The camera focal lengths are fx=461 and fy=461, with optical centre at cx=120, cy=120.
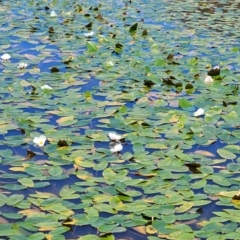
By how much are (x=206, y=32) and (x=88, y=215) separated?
3.13 metres

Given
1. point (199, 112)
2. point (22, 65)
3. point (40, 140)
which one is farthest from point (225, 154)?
point (22, 65)

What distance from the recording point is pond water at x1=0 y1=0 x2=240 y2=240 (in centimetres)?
167

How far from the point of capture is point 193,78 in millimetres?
3115

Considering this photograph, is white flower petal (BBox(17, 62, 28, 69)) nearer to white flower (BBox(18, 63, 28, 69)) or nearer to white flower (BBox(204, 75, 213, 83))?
white flower (BBox(18, 63, 28, 69))

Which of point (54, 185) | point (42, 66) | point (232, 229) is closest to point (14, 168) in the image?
point (54, 185)

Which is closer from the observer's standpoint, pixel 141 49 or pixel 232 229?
pixel 232 229

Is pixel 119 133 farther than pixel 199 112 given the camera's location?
No

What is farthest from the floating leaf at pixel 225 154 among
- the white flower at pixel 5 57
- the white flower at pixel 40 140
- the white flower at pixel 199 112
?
the white flower at pixel 5 57

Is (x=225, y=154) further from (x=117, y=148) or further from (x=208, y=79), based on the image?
(x=208, y=79)

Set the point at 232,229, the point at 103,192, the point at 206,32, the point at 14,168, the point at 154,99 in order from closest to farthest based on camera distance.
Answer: the point at 232,229
the point at 103,192
the point at 14,168
the point at 154,99
the point at 206,32

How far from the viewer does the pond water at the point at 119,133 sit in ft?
5.48

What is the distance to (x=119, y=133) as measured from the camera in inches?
91.3

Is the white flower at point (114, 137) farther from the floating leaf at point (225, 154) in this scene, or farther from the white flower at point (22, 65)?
the white flower at point (22, 65)

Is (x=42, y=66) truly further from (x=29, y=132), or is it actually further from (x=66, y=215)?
(x=66, y=215)
